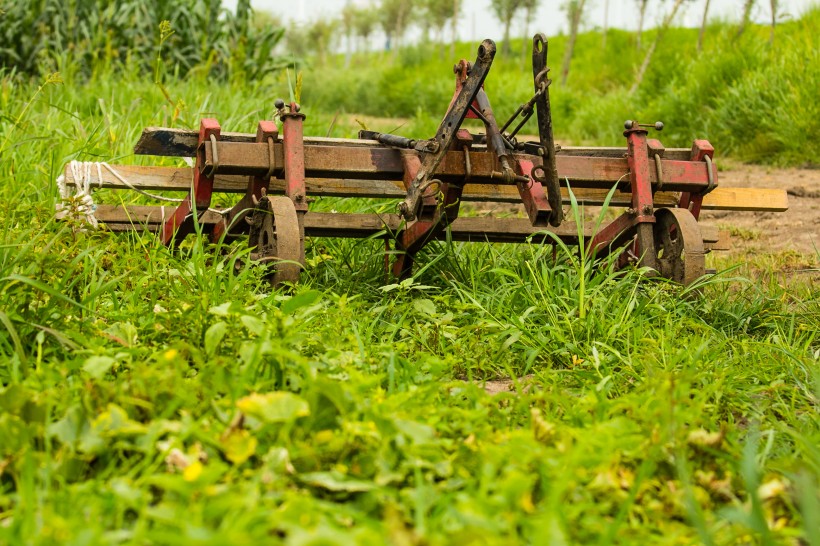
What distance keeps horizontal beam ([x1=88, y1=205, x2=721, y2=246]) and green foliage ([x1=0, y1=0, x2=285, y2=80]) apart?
18.3 feet

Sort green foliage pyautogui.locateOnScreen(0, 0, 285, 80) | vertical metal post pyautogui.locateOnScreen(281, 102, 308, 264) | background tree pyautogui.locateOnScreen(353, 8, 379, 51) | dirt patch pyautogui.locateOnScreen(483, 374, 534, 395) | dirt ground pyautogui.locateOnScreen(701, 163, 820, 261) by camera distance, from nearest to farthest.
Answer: dirt patch pyautogui.locateOnScreen(483, 374, 534, 395), vertical metal post pyautogui.locateOnScreen(281, 102, 308, 264), dirt ground pyautogui.locateOnScreen(701, 163, 820, 261), green foliage pyautogui.locateOnScreen(0, 0, 285, 80), background tree pyautogui.locateOnScreen(353, 8, 379, 51)

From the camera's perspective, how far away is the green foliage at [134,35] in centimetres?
1010

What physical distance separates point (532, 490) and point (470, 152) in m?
2.22

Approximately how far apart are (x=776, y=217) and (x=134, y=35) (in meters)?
6.87

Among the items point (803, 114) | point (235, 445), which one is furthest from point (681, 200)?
point (803, 114)

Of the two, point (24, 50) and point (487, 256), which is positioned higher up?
point (24, 50)

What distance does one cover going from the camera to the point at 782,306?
4113mm

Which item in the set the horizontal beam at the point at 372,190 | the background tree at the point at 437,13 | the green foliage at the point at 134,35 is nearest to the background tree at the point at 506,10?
the background tree at the point at 437,13

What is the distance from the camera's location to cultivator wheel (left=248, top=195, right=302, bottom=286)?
354cm

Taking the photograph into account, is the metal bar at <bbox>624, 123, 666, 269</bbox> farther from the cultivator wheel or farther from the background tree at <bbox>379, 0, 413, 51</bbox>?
the background tree at <bbox>379, 0, 413, 51</bbox>

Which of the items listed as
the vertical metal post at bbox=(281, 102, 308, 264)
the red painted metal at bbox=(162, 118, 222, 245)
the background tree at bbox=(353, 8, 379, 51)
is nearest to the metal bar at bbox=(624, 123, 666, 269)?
the vertical metal post at bbox=(281, 102, 308, 264)

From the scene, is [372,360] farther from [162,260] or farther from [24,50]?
[24,50]

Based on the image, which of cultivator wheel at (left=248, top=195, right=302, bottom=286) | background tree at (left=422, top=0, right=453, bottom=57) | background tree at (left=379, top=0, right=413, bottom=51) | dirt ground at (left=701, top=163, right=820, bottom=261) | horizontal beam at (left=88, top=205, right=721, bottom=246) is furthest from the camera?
background tree at (left=379, top=0, right=413, bottom=51)

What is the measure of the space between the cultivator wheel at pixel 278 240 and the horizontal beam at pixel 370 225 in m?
0.23
